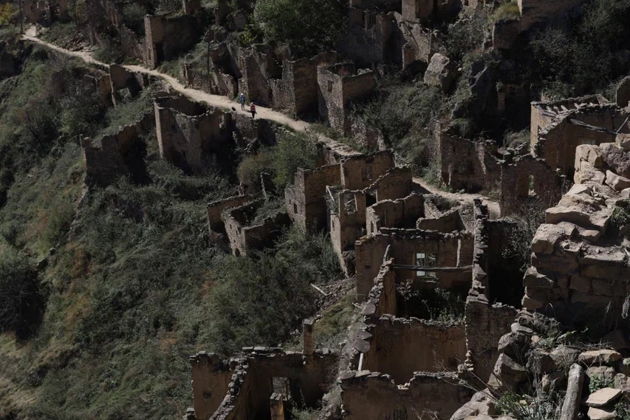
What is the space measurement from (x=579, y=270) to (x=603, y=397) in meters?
2.45

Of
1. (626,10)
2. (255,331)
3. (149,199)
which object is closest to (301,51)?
(149,199)

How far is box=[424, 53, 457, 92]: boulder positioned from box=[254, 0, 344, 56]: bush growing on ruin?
6.84 metres

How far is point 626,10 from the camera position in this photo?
2895 centimetres

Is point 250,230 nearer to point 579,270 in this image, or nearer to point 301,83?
point 301,83

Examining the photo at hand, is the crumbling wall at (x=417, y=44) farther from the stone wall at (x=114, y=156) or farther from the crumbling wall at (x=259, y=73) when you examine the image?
the stone wall at (x=114, y=156)

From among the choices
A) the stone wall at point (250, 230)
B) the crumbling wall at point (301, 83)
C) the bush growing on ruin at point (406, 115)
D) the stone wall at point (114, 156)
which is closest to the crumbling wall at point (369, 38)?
the crumbling wall at point (301, 83)

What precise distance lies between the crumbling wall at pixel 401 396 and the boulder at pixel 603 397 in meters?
3.02

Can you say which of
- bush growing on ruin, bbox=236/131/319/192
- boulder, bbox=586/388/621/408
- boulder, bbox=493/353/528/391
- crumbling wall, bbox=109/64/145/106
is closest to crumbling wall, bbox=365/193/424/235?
bush growing on ruin, bbox=236/131/319/192

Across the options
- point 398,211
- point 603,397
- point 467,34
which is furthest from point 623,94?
point 603,397

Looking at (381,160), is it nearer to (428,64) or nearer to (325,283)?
(325,283)

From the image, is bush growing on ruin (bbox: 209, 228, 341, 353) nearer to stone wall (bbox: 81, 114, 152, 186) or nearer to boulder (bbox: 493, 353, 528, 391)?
stone wall (bbox: 81, 114, 152, 186)

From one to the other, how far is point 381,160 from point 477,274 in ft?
41.2

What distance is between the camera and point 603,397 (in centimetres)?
937

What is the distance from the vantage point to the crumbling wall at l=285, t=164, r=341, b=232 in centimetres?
2850
